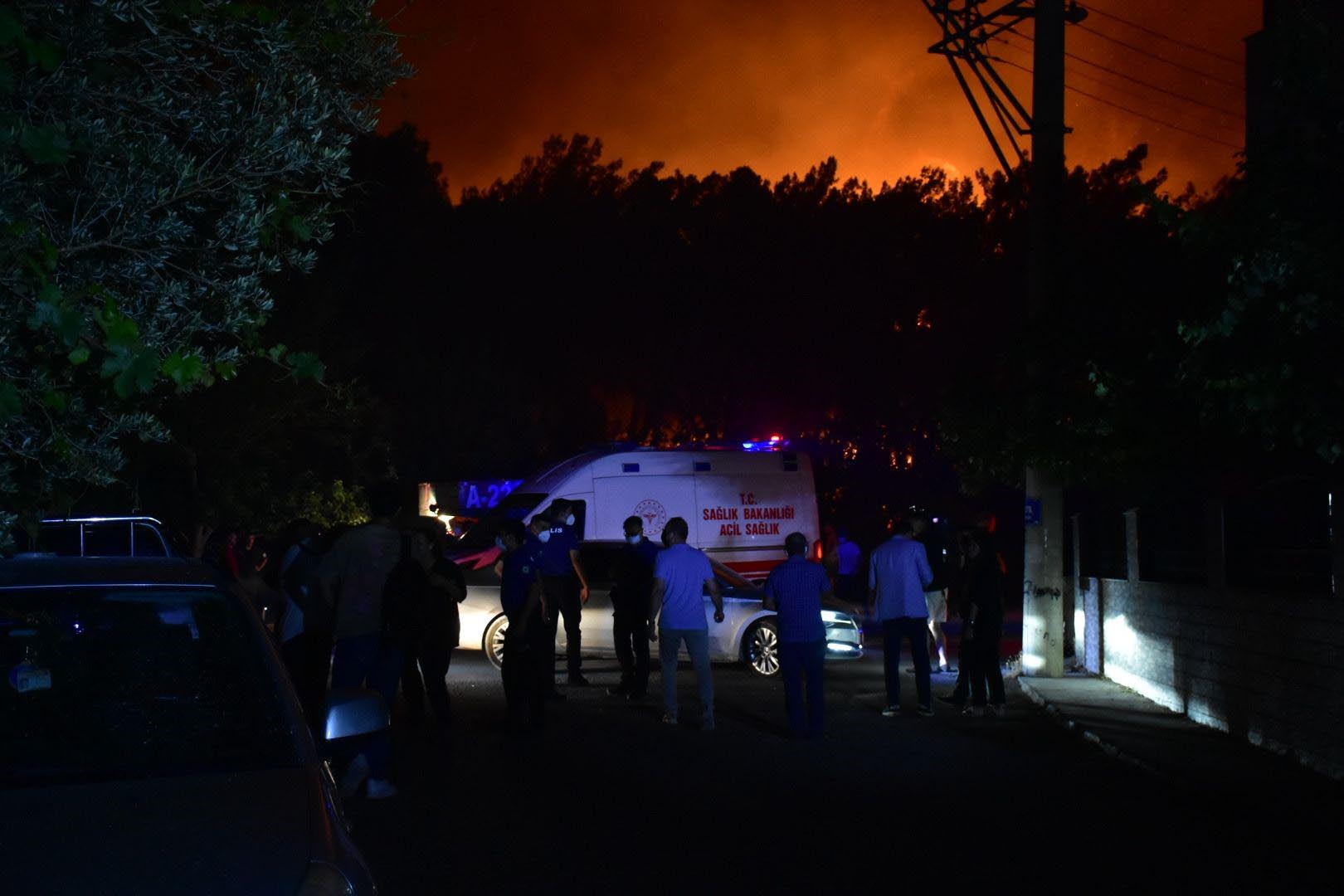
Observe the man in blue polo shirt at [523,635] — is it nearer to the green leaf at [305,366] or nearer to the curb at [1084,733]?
the curb at [1084,733]

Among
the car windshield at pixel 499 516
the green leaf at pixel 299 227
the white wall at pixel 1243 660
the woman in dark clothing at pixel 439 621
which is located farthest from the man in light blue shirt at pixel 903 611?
the green leaf at pixel 299 227

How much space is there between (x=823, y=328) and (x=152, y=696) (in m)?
35.1

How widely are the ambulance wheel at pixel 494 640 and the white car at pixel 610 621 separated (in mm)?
10

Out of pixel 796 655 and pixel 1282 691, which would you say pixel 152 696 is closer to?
pixel 796 655

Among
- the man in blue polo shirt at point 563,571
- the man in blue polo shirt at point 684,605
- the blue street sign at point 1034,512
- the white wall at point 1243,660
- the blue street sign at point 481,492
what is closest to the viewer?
the white wall at point 1243,660

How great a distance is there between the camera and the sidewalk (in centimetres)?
1088

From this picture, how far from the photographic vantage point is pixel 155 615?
5152 mm

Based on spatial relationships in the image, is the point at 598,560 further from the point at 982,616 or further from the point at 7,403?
Result: the point at 7,403

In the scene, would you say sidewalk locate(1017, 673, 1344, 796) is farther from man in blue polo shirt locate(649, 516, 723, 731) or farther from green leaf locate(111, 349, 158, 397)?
green leaf locate(111, 349, 158, 397)

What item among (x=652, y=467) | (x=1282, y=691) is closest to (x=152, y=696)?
(x=1282, y=691)

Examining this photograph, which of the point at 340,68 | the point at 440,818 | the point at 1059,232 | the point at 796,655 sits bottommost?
the point at 440,818

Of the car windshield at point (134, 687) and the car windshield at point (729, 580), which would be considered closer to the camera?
the car windshield at point (134, 687)

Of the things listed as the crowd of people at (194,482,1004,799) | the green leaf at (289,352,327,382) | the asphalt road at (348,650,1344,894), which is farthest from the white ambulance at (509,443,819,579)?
the green leaf at (289,352,327,382)

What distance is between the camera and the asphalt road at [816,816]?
8.12 meters
